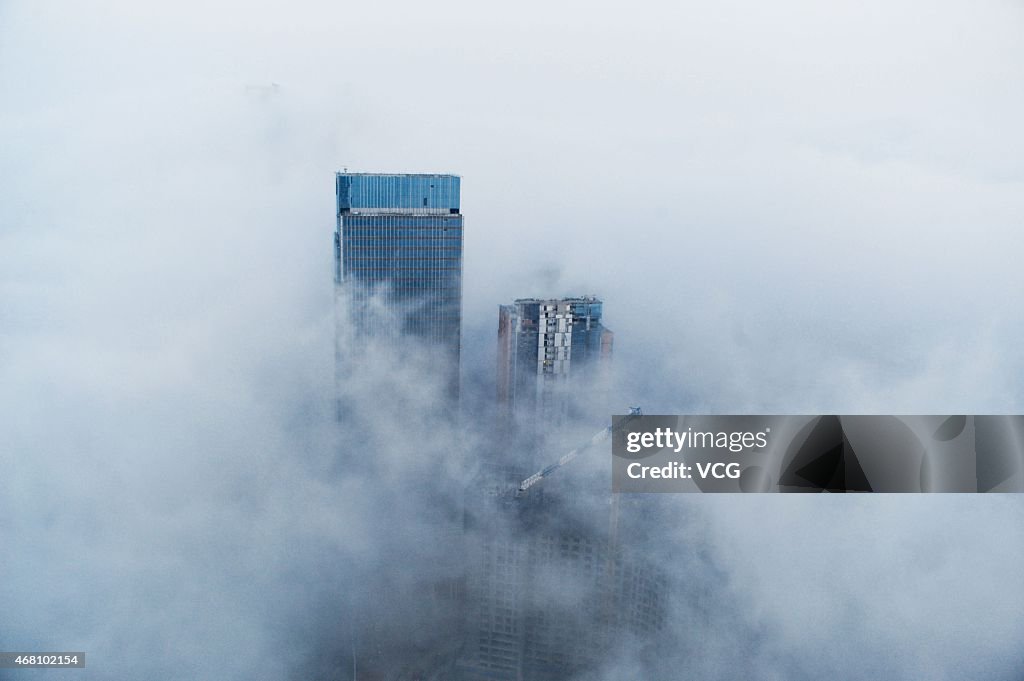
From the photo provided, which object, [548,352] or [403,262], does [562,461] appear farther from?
[403,262]

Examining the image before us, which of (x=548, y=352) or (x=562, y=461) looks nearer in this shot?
(x=562, y=461)

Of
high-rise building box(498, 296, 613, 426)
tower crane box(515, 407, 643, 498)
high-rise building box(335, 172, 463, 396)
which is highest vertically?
high-rise building box(335, 172, 463, 396)

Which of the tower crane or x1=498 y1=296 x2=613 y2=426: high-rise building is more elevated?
x1=498 y1=296 x2=613 y2=426: high-rise building

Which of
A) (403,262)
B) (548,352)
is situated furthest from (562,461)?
(403,262)

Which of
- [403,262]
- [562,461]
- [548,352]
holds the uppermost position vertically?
[403,262]

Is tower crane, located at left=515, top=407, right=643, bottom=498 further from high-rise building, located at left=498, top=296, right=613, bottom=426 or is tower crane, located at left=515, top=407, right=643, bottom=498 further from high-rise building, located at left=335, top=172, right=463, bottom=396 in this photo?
high-rise building, located at left=335, top=172, right=463, bottom=396

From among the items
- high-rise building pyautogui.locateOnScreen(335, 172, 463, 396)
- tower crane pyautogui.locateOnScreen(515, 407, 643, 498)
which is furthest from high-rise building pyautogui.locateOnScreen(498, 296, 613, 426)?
high-rise building pyautogui.locateOnScreen(335, 172, 463, 396)

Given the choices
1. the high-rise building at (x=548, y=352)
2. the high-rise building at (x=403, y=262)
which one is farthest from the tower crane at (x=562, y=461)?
the high-rise building at (x=403, y=262)
